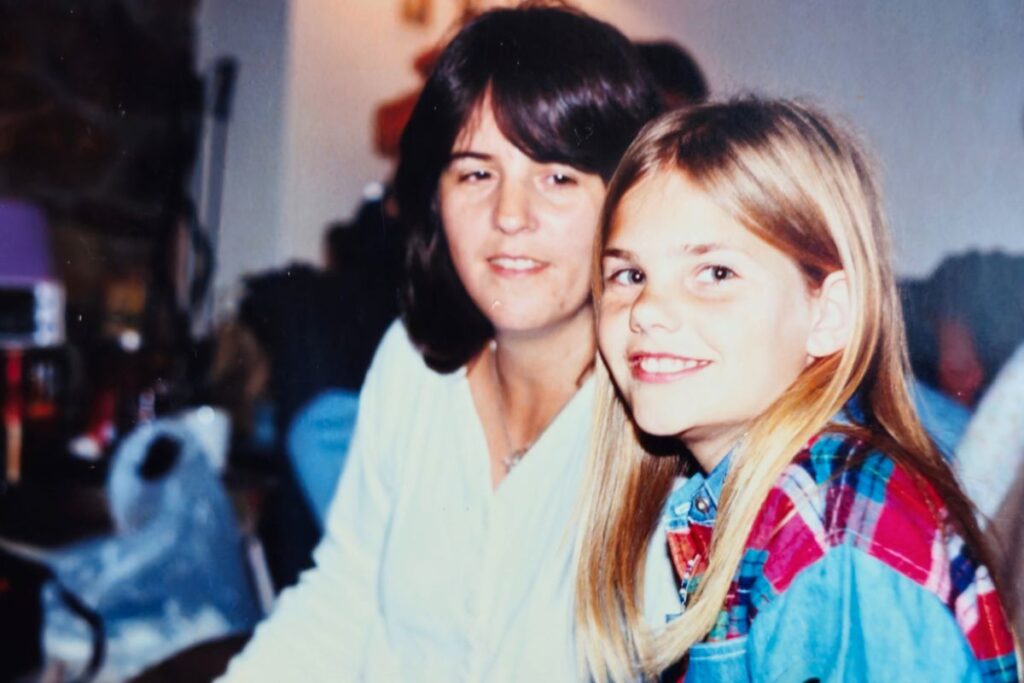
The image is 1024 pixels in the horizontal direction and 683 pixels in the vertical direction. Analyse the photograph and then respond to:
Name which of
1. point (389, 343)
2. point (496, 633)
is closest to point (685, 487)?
point (496, 633)

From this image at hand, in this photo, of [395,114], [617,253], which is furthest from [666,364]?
[395,114]

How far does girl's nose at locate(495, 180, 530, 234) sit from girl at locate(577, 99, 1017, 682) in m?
0.11

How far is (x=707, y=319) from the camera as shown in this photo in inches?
26.5

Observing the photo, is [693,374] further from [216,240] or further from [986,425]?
[216,240]

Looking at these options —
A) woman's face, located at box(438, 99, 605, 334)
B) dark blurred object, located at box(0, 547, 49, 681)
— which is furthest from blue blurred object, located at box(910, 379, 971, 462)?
dark blurred object, located at box(0, 547, 49, 681)

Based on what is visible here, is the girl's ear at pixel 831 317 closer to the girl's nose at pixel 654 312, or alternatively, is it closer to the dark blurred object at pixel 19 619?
the girl's nose at pixel 654 312

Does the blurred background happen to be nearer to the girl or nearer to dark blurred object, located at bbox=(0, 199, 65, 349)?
dark blurred object, located at bbox=(0, 199, 65, 349)

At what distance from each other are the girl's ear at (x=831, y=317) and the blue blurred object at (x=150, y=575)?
1.06 meters

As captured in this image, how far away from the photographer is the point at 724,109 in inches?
28.5

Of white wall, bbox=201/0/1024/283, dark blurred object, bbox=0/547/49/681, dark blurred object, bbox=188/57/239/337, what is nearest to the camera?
white wall, bbox=201/0/1024/283

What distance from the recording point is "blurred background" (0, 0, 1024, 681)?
2.66 ft

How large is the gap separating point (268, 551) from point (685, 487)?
3.03 feet

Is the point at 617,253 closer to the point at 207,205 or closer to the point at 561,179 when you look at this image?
the point at 561,179

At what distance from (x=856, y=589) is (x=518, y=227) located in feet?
1.48
